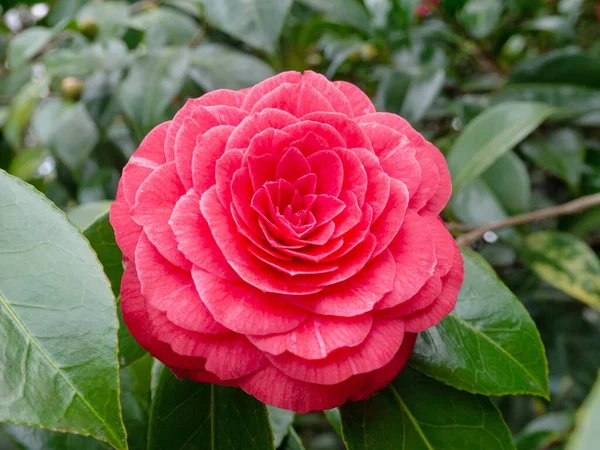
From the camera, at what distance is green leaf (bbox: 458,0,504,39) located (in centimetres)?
120

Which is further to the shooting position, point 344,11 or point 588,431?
point 344,11

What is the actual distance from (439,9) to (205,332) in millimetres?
1195

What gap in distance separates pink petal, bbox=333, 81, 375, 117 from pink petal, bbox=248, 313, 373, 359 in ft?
0.69

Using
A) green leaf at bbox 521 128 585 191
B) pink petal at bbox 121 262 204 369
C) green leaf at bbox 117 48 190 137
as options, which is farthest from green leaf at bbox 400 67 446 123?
pink petal at bbox 121 262 204 369

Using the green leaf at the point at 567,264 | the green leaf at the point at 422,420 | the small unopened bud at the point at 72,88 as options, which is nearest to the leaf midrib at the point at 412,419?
the green leaf at the point at 422,420

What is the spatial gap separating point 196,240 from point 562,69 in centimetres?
102

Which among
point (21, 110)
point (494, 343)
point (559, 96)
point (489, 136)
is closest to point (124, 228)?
point (494, 343)

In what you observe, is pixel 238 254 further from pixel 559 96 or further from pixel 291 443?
pixel 559 96

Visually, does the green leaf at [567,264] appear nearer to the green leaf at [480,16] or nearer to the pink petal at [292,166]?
the green leaf at [480,16]

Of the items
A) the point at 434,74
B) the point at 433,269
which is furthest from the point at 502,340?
the point at 434,74

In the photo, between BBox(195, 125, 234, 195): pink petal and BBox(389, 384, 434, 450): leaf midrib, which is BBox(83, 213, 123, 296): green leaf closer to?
BBox(195, 125, 234, 195): pink petal

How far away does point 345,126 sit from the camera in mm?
459

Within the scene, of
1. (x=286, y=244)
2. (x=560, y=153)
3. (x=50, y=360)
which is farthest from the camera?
(x=560, y=153)

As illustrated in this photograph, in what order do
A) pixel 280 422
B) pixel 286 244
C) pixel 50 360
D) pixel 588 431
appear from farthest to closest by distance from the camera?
Answer: pixel 280 422 < pixel 286 244 < pixel 50 360 < pixel 588 431
